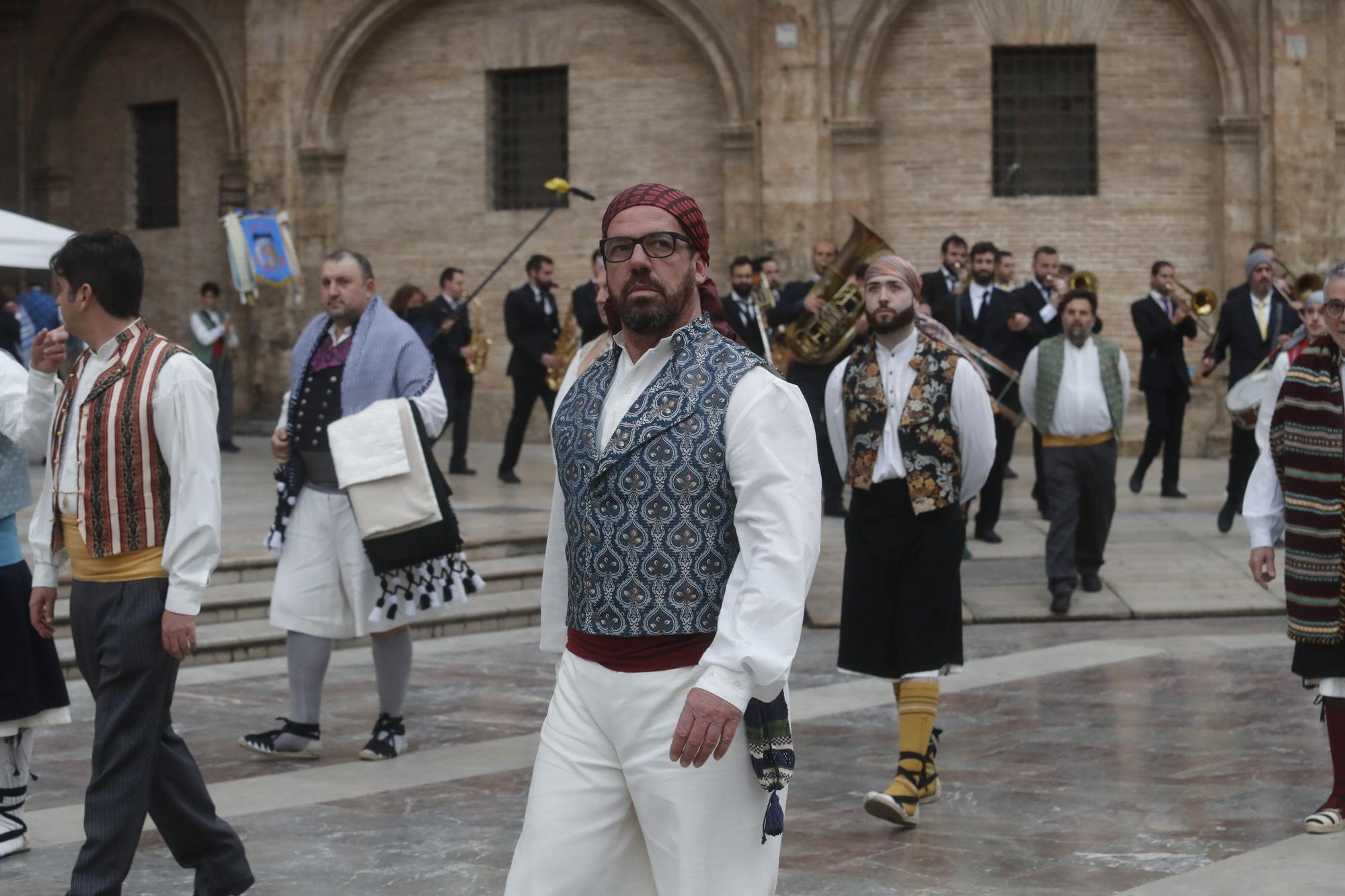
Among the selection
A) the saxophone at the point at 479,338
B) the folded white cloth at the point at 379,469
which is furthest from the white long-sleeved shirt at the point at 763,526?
the saxophone at the point at 479,338

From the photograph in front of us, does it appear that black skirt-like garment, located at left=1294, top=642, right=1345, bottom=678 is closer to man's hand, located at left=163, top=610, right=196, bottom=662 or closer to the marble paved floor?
the marble paved floor

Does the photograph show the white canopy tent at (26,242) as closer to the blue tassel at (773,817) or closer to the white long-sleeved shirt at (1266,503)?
the white long-sleeved shirt at (1266,503)

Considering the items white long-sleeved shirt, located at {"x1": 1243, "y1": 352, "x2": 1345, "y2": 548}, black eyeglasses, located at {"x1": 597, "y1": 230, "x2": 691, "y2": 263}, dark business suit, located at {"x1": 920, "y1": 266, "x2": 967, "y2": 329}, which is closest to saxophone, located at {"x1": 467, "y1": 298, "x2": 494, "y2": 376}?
dark business suit, located at {"x1": 920, "y1": 266, "x2": 967, "y2": 329}

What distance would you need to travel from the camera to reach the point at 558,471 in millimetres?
4039

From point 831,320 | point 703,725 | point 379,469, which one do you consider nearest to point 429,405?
point 379,469

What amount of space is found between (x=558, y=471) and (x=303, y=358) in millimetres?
4077

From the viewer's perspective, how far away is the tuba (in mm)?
13922

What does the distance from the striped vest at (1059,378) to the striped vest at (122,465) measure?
7.30m

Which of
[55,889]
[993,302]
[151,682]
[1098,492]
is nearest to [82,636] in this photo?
[151,682]

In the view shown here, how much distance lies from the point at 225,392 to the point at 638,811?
17.5 metres

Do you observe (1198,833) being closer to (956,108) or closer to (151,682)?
(151,682)

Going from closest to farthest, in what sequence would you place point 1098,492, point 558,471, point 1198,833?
point 558,471, point 1198,833, point 1098,492

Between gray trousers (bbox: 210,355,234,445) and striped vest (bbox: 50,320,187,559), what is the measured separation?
49.2 feet

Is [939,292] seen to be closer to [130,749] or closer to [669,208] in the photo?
[130,749]
